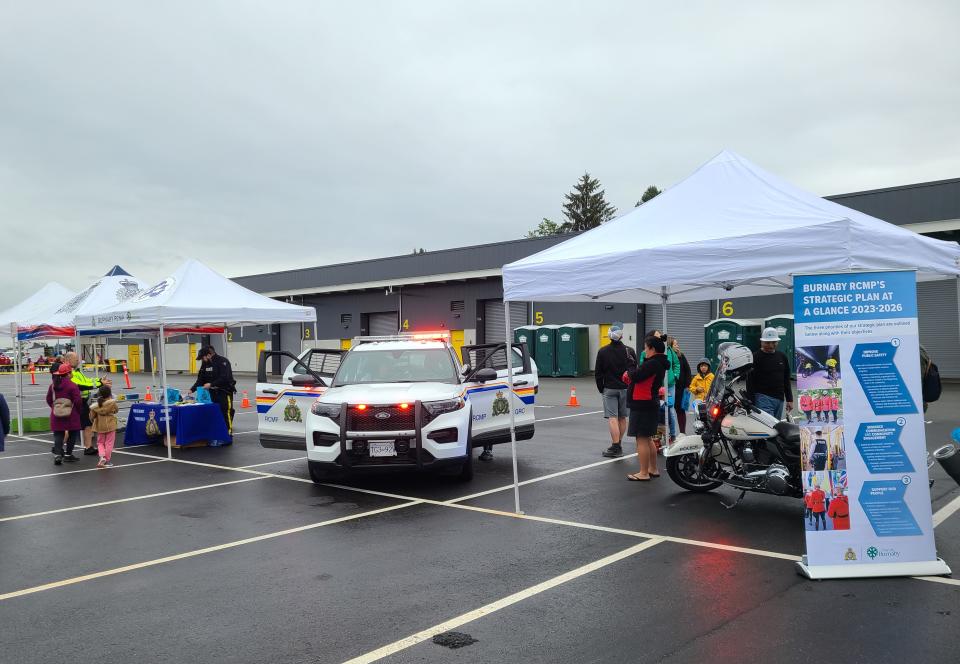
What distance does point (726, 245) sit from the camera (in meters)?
6.60

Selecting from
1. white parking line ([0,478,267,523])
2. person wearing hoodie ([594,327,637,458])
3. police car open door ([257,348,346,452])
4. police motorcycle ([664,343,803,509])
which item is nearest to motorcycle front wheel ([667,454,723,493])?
police motorcycle ([664,343,803,509])

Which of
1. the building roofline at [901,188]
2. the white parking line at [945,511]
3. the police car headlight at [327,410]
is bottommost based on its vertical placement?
the white parking line at [945,511]

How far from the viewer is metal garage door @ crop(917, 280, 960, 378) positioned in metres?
23.2

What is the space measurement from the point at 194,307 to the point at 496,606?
9368 millimetres

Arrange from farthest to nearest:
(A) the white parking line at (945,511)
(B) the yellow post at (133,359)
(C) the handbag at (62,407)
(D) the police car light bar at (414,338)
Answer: (B) the yellow post at (133,359)
(C) the handbag at (62,407)
(D) the police car light bar at (414,338)
(A) the white parking line at (945,511)

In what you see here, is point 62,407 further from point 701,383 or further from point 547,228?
point 547,228

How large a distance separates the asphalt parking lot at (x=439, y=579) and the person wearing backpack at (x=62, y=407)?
7.16 feet

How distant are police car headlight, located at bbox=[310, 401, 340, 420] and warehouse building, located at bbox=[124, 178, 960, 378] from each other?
45.6 ft

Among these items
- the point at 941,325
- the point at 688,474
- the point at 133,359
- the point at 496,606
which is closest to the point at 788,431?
the point at 688,474

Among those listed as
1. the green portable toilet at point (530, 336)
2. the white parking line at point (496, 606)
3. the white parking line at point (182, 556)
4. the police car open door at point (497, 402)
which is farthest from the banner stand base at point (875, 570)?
the green portable toilet at point (530, 336)

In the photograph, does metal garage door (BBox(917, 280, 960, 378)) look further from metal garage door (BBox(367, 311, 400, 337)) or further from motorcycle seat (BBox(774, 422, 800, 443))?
metal garage door (BBox(367, 311, 400, 337))

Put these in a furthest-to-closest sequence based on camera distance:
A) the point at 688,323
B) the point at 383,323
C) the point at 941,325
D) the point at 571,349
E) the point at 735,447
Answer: the point at 383,323
the point at 571,349
the point at 688,323
the point at 941,325
the point at 735,447

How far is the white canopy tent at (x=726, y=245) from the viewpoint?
6102mm

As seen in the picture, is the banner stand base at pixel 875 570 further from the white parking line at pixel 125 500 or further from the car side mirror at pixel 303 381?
the white parking line at pixel 125 500
